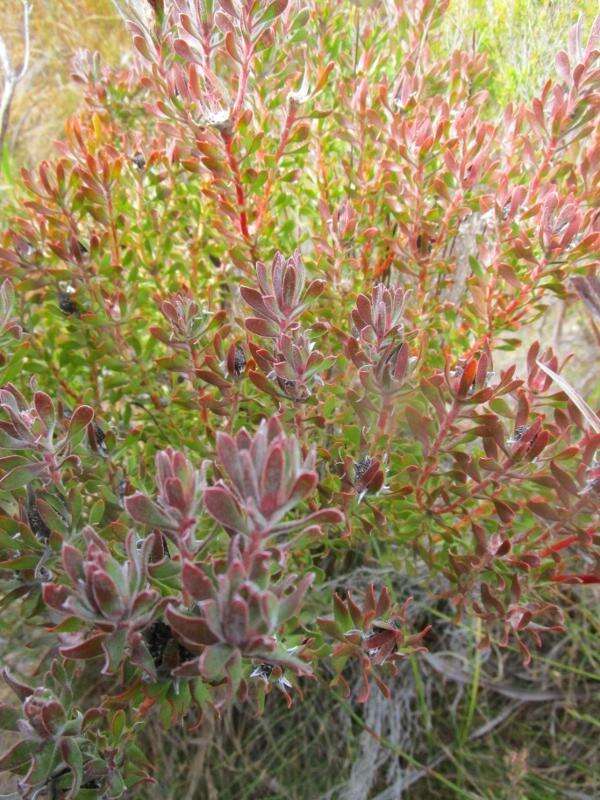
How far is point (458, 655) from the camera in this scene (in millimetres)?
1926

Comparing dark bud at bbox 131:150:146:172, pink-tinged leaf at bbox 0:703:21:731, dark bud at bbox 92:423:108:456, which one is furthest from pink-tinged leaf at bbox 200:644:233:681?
dark bud at bbox 131:150:146:172

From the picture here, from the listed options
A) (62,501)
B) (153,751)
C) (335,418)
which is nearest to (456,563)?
(335,418)

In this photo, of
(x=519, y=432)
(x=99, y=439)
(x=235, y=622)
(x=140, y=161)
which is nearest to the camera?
(x=235, y=622)

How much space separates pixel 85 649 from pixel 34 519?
0.37 meters

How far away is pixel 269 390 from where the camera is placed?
1.04m

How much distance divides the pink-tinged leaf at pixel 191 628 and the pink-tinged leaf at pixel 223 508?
0.10 m

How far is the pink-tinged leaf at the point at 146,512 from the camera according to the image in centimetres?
72

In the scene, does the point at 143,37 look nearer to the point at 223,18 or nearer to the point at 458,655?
the point at 223,18

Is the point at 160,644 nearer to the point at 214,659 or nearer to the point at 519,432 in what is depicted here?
the point at 214,659

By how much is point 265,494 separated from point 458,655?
1.58 metres

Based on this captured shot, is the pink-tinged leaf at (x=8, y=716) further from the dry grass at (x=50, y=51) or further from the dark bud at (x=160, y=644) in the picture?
the dry grass at (x=50, y=51)

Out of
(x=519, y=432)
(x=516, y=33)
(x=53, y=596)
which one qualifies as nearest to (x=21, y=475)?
(x=53, y=596)

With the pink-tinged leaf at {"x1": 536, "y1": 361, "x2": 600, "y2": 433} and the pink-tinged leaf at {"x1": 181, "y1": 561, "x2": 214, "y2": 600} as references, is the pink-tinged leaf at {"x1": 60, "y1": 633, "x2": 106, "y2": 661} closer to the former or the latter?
the pink-tinged leaf at {"x1": 181, "y1": 561, "x2": 214, "y2": 600}

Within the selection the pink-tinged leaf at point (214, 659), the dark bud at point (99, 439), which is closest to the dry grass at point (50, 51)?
the dark bud at point (99, 439)
